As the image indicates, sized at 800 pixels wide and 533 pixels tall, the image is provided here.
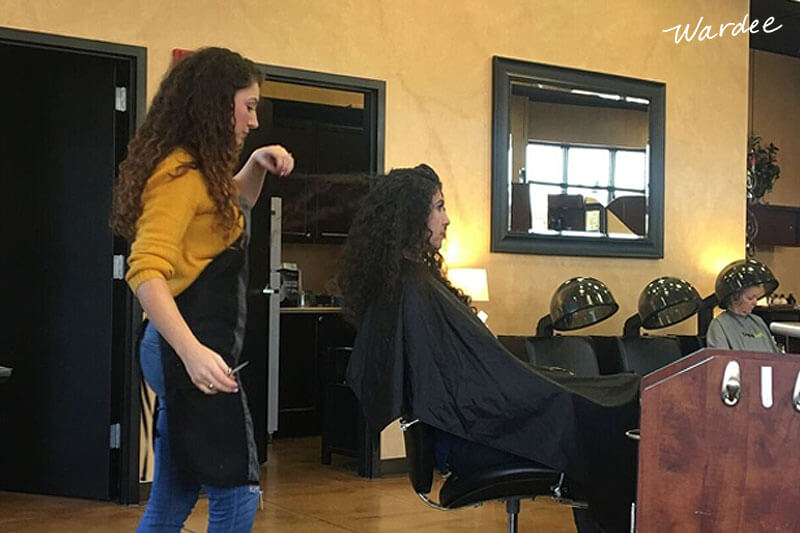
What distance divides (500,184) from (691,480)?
4025 millimetres

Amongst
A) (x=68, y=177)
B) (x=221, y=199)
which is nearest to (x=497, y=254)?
(x=68, y=177)

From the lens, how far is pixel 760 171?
796 cm

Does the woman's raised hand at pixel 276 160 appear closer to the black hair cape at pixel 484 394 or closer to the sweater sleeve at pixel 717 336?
the black hair cape at pixel 484 394

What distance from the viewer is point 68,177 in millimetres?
4570

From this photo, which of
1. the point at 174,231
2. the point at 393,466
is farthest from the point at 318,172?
the point at 174,231

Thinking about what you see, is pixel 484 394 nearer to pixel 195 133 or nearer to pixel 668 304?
pixel 195 133

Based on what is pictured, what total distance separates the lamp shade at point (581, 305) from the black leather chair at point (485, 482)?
7.10 ft

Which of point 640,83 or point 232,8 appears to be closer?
point 232,8

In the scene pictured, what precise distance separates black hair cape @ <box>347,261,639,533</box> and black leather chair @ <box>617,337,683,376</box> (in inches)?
94.4

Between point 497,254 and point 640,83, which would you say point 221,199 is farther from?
point 640,83

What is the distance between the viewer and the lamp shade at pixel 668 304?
16.9ft

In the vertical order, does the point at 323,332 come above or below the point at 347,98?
below

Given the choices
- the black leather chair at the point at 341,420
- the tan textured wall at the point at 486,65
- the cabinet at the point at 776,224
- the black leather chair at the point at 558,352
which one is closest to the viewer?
the tan textured wall at the point at 486,65

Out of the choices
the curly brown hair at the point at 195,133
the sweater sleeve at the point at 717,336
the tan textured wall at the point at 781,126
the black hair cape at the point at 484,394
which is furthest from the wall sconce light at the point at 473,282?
the tan textured wall at the point at 781,126
